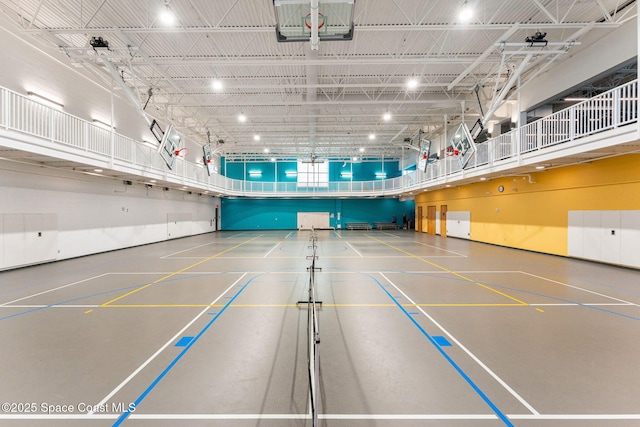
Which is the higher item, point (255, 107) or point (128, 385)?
point (255, 107)

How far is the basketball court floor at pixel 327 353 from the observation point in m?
3.19

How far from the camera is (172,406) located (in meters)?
3.25

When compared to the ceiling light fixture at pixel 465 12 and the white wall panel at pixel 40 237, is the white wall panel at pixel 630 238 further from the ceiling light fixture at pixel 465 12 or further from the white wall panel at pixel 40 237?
the white wall panel at pixel 40 237

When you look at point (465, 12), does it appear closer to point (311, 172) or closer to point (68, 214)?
point (68, 214)

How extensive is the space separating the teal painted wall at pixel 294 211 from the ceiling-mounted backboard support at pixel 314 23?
1110 inches

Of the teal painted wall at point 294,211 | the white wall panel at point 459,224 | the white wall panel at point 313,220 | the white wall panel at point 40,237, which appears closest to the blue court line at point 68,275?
the white wall panel at point 40,237

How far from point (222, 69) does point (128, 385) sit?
52.7ft

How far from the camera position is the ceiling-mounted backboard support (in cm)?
851

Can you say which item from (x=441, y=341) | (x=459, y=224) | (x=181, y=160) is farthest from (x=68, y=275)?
(x=459, y=224)

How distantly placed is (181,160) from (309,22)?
14.2 metres

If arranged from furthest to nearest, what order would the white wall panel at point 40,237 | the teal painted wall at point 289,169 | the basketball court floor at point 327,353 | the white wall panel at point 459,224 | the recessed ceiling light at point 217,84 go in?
1. the teal painted wall at point 289,169
2. the white wall panel at point 459,224
3. the recessed ceiling light at point 217,84
4. the white wall panel at point 40,237
5. the basketball court floor at point 327,353

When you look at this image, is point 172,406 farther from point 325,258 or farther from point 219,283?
point 325,258

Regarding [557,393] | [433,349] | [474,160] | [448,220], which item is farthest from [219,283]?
[448,220]

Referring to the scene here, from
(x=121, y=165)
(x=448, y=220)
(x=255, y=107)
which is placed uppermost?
(x=255, y=107)
